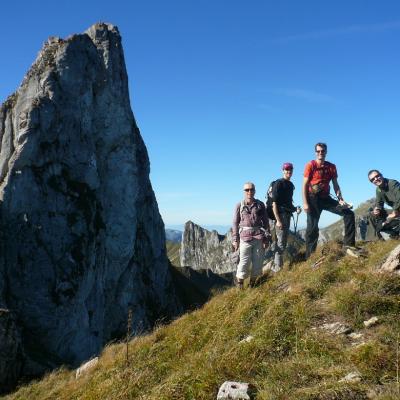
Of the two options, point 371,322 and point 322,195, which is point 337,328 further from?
point 322,195

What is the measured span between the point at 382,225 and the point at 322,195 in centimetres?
235

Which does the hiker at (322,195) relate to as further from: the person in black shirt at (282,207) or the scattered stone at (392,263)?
the scattered stone at (392,263)

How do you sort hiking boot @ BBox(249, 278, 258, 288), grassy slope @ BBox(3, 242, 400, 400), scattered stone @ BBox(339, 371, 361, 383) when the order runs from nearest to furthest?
scattered stone @ BBox(339, 371, 361, 383) < grassy slope @ BBox(3, 242, 400, 400) < hiking boot @ BBox(249, 278, 258, 288)

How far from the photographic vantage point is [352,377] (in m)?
5.82

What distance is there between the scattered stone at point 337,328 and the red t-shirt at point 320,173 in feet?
20.6

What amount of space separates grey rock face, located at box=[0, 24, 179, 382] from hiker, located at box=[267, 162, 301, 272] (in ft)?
66.8

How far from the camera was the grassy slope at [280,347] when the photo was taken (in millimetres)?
6035

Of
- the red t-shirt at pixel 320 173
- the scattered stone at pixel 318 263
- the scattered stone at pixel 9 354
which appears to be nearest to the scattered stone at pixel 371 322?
the scattered stone at pixel 318 263

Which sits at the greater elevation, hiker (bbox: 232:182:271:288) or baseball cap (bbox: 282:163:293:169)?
baseball cap (bbox: 282:163:293:169)

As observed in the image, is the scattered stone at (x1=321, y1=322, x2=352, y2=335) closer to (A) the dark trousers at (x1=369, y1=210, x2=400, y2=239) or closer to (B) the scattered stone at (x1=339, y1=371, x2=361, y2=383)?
(B) the scattered stone at (x1=339, y1=371, x2=361, y2=383)

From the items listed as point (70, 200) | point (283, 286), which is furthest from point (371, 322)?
point (70, 200)

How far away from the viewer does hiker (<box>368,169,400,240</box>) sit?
13109 mm

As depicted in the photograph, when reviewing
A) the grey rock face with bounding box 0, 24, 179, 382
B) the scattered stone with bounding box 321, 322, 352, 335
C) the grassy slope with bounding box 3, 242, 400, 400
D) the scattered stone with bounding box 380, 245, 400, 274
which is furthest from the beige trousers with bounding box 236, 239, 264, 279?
the grey rock face with bounding box 0, 24, 179, 382

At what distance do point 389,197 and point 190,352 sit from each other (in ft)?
26.9
